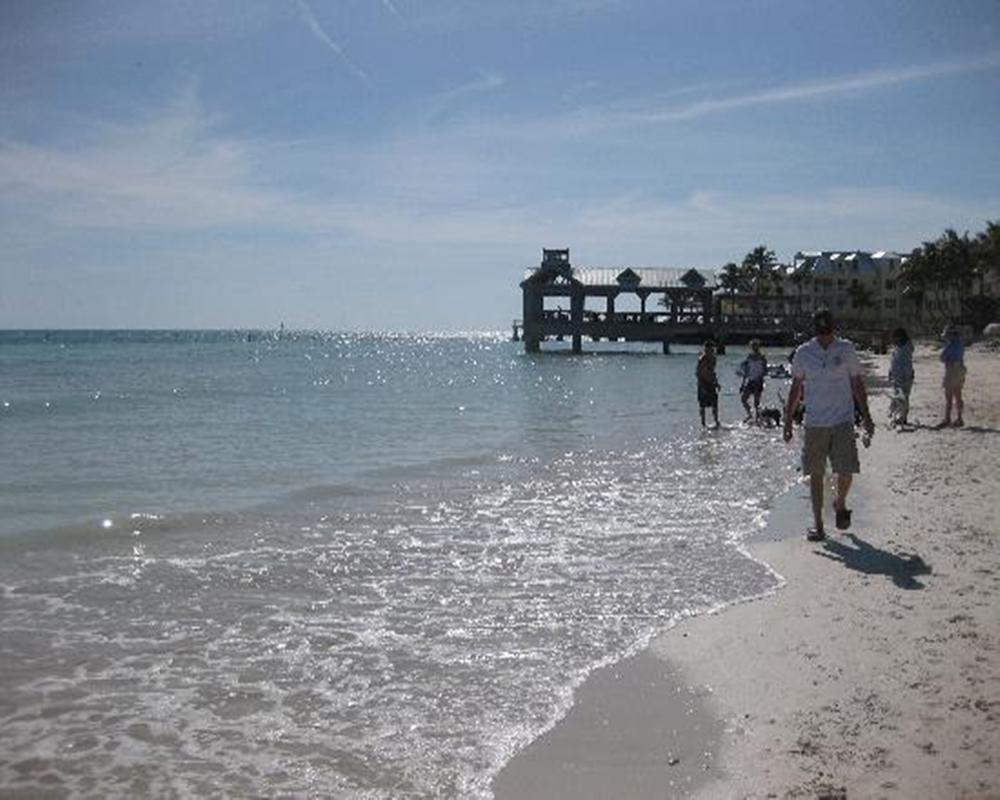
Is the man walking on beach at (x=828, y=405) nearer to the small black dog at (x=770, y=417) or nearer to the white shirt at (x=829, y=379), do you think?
the white shirt at (x=829, y=379)

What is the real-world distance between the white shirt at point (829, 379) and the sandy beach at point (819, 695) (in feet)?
3.59

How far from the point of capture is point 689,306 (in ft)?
287

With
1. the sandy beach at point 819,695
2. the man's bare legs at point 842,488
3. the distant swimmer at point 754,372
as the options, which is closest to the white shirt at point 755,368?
the distant swimmer at point 754,372

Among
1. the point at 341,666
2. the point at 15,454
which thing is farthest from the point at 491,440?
the point at 341,666

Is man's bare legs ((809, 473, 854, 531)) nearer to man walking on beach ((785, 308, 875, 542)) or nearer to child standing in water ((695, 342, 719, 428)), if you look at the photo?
man walking on beach ((785, 308, 875, 542))

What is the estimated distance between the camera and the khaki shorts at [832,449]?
326 inches

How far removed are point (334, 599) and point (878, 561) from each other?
4.03 metres

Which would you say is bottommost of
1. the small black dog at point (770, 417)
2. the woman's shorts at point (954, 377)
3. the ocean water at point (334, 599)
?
the ocean water at point (334, 599)

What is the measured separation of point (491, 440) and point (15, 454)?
9027 millimetres

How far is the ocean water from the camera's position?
448cm

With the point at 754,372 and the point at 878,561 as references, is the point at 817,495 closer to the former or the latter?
the point at 878,561

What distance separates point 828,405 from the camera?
27.3ft

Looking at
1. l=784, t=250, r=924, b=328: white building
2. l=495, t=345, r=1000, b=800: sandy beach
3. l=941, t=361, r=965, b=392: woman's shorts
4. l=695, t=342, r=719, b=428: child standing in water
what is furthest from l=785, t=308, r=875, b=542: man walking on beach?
l=784, t=250, r=924, b=328: white building

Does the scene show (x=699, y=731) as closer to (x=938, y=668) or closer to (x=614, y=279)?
(x=938, y=668)
